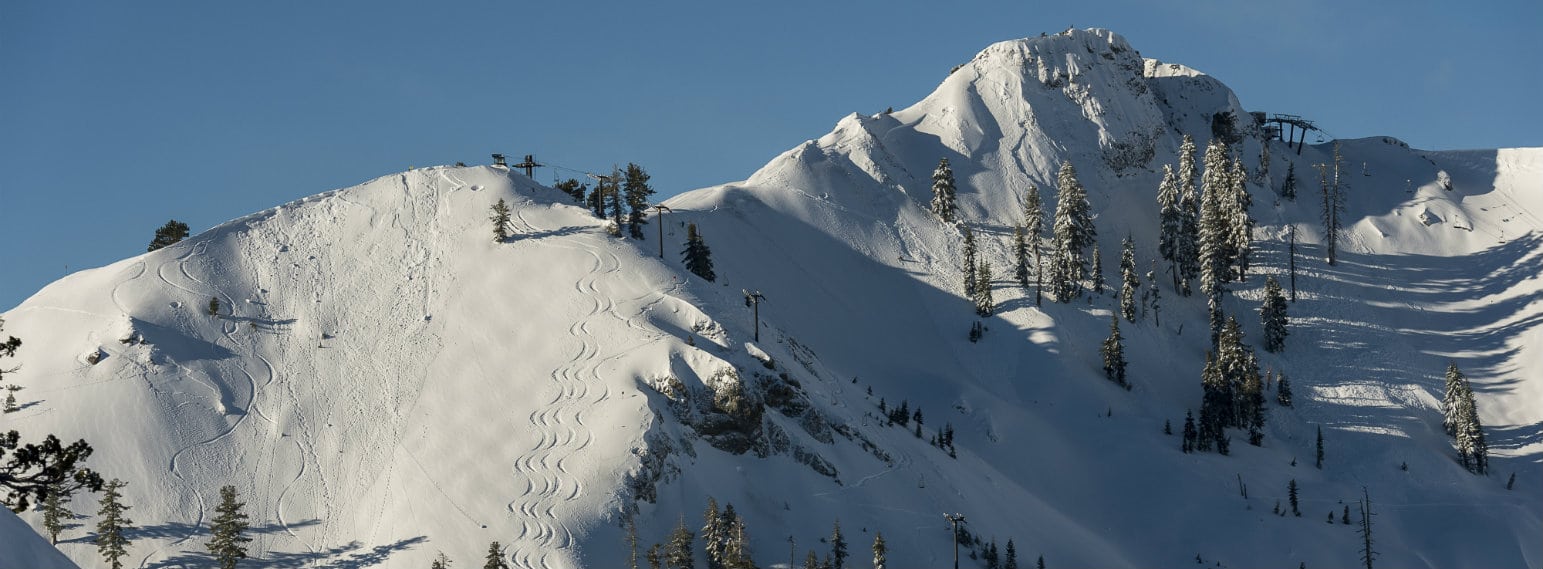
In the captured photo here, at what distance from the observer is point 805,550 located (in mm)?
74375

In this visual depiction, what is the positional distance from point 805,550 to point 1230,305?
64.8 m

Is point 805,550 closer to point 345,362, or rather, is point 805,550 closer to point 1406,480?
point 345,362

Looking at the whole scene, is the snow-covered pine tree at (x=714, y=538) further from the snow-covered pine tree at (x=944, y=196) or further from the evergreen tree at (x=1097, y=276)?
the snow-covered pine tree at (x=944, y=196)

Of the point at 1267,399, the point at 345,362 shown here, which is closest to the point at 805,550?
the point at 345,362

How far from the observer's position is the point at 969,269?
120 meters

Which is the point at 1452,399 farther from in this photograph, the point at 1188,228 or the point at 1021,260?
the point at 1021,260

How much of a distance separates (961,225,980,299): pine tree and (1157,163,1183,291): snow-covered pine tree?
19.3 metres

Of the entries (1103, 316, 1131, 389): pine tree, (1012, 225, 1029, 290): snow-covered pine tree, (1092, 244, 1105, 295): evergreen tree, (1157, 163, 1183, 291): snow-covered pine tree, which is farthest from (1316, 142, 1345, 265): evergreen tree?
(1103, 316, 1131, 389): pine tree

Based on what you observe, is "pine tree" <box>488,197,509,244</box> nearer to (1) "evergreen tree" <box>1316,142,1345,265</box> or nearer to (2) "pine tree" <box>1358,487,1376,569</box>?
(2) "pine tree" <box>1358,487,1376,569</box>

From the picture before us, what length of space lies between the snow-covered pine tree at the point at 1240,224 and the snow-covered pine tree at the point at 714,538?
73.6 meters

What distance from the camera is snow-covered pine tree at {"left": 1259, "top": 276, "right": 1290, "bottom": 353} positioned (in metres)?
118

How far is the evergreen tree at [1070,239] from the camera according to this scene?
118 meters

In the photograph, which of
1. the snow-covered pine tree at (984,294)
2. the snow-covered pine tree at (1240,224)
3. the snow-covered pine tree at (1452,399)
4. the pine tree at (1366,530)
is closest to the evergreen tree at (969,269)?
the snow-covered pine tree at (984,294)

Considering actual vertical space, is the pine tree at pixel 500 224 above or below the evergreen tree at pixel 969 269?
above
